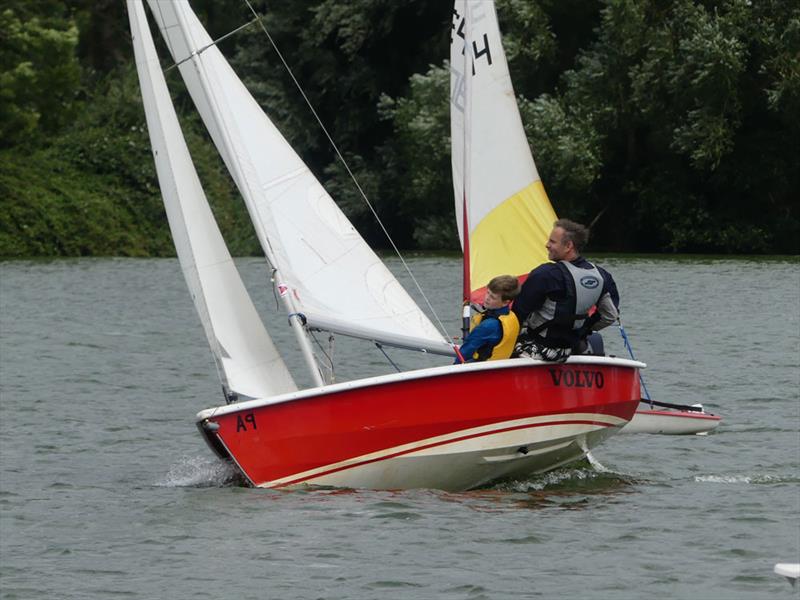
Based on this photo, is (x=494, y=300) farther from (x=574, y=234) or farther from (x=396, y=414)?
(x=396, y=414)

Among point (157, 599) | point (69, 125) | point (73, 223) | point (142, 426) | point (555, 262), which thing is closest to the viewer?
point (157, 599)

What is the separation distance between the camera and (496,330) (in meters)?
12.5

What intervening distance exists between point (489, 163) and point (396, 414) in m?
3.61

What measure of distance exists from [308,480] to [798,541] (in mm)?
3487

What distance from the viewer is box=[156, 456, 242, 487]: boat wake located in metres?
13.5

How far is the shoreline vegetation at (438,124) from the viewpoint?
40.0 m

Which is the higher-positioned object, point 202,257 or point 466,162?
point 466,162

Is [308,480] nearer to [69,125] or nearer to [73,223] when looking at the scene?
[73,223]

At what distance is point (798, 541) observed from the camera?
1130 cm

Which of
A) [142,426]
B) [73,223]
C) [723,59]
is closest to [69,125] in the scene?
[73,223]

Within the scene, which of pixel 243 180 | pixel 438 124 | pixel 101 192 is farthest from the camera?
pixel 101 192

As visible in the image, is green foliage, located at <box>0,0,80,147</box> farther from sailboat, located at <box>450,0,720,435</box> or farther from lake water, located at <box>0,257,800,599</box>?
sailboat, located at <box>450,0,720,435</box>

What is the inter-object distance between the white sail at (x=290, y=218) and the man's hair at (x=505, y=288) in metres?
0.66

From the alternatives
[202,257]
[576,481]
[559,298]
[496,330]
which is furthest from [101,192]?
[559,298]
